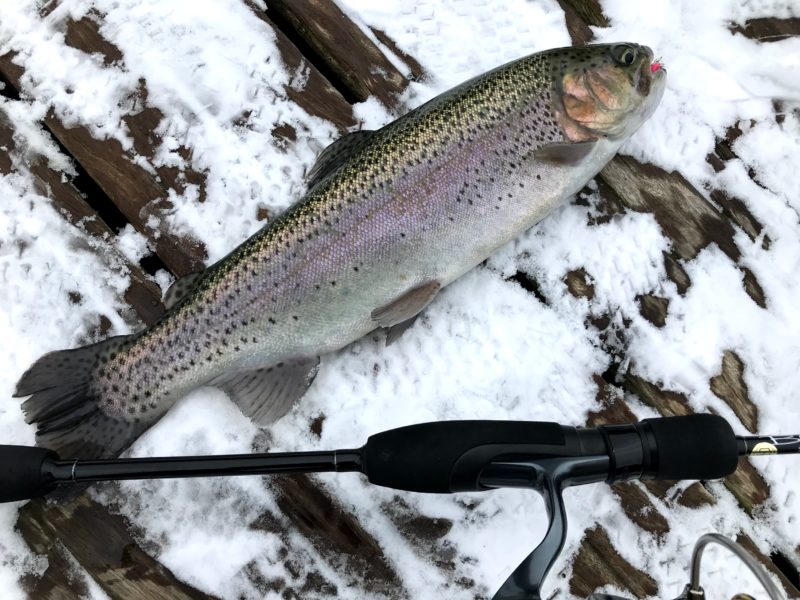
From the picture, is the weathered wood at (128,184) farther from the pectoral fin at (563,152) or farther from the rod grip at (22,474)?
the pectoral fin at (563,152)

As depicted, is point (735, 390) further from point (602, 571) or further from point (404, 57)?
point (404, 57)

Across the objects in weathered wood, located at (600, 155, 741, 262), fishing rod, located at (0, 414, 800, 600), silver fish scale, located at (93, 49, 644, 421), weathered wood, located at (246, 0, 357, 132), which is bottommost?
weathered wood, located at (600, 155, 741, 262)

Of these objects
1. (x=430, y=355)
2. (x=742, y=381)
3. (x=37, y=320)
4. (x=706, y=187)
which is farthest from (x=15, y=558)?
(x=706, y=187)

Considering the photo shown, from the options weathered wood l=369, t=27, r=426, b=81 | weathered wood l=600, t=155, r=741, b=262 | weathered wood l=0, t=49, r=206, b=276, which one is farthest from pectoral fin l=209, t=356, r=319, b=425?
weathered wood l=600, t=155, r=741, b=262

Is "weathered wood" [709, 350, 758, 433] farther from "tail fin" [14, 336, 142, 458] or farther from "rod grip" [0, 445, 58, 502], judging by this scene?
"rod grip" [0, 445, 58, 502]

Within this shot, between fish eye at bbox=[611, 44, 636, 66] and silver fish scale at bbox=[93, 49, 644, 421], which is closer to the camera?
silver fish scale at bbox=[93, 49, 644, 421]

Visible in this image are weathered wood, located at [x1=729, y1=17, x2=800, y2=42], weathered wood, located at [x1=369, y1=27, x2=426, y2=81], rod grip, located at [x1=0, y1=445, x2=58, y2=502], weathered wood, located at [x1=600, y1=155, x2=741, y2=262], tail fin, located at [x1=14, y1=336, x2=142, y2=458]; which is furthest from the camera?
weathered wood, located at [x1=729, y1=17, x2=800, y2=42]

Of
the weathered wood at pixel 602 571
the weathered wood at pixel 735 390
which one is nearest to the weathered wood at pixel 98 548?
the weathered wood at pixel 602 571
